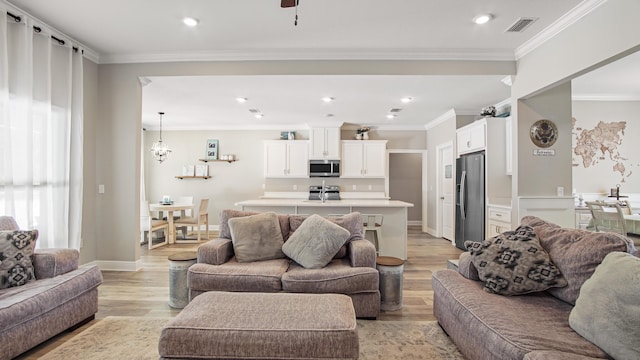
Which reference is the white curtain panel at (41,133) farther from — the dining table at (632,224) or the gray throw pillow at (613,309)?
the dining table at (632,224)

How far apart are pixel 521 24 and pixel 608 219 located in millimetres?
2793

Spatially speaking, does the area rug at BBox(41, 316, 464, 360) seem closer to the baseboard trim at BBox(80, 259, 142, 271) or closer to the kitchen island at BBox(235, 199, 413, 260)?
the baseboard trim at BBox(80, 259, 142, 271)

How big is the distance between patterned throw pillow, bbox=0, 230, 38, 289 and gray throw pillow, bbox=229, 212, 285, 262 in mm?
1478

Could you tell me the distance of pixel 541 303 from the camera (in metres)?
1.93

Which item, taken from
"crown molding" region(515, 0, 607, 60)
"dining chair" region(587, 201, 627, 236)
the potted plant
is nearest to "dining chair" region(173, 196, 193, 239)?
the potted plant

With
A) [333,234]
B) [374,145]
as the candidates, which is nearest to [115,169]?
[333,234]

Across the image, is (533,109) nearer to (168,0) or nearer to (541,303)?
(541,303)

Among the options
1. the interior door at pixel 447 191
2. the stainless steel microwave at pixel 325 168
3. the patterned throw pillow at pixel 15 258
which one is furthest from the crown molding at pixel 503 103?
the patterned throw pillow at pixel 15 258

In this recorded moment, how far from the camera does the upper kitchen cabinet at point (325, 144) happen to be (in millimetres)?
7195

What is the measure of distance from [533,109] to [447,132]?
2563mm

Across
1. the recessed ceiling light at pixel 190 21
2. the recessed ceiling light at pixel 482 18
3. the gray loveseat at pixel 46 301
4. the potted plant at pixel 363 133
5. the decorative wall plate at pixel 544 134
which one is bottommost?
the gray loveseat at pixel 46 301

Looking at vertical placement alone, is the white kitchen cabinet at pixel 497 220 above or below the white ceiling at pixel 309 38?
below

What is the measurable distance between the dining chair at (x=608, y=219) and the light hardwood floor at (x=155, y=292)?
1856 millimetres

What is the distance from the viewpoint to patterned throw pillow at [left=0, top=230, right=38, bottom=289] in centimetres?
221
